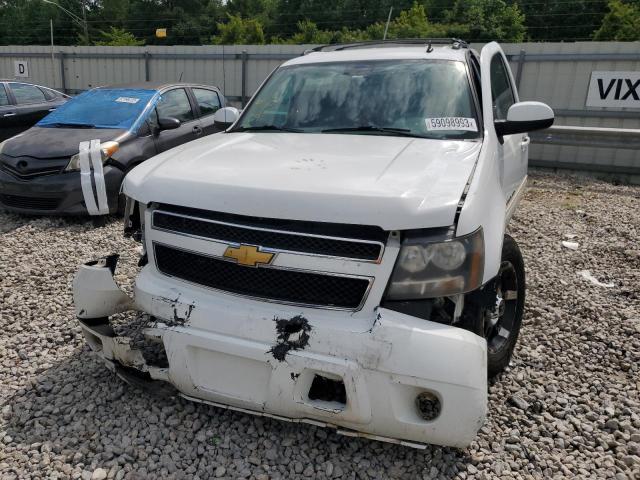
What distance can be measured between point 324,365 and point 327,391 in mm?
214

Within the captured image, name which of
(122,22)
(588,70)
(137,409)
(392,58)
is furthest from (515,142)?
(122,22)

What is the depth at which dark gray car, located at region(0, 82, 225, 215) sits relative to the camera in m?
5.40

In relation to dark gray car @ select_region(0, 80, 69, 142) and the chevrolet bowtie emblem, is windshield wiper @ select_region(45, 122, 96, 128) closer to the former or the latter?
dark gray car @ select_region(0, 80, 69, 142)

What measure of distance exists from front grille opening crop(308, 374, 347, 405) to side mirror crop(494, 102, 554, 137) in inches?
73.2

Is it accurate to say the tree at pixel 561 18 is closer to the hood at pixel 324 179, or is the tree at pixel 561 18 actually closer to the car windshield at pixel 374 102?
the car windshield at pixel 374 102

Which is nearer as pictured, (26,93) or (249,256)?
(249,256)

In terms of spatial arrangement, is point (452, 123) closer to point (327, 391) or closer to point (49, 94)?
point (327, 391)

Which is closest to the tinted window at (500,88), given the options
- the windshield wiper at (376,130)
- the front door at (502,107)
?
the front door at (502,107)

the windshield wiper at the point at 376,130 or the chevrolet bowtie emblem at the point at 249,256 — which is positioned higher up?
the windshield wiper at the point at 376,130

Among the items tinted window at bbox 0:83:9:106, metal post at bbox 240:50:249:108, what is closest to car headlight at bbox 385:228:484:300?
tinted window at bbox 0:83:9:106

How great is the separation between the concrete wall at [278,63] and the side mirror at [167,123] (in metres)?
4.86

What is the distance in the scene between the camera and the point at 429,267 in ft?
6.32

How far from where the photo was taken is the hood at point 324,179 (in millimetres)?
1907

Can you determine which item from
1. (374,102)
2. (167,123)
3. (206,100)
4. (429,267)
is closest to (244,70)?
(206,100)
